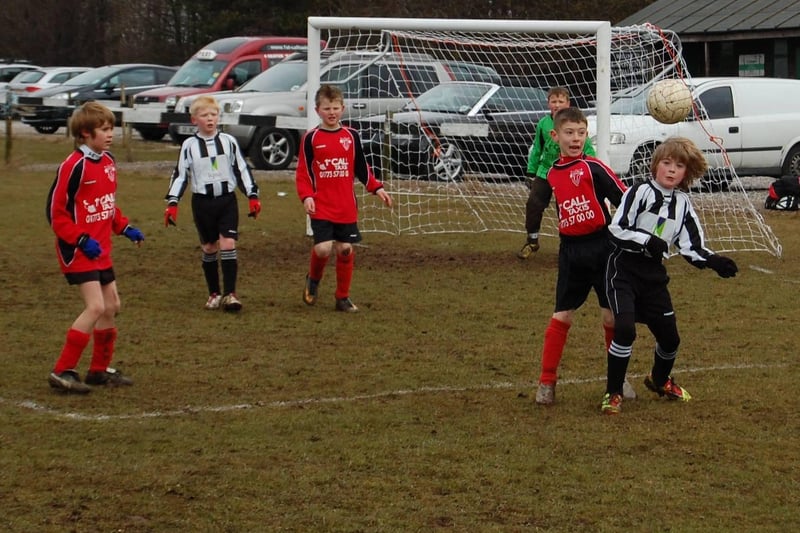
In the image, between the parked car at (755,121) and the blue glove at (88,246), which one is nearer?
the blue glove at (88,246)

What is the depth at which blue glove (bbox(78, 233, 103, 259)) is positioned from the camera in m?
6.93

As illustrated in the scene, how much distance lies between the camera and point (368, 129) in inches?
674

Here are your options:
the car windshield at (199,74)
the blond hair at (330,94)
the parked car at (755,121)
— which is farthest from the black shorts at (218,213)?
the car windshield at (199,74)

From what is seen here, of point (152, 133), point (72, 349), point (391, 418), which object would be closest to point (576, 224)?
point (391, 418)

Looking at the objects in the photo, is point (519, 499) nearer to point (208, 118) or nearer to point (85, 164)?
point (85, 164)

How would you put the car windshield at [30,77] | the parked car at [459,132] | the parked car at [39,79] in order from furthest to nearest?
the car windshield at [30,77], the parked car at [39,79], the parked car at [459,132]

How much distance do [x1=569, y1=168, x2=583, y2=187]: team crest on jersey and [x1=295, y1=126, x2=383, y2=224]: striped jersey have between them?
10.6ft

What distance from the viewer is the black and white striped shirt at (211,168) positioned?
9602mm

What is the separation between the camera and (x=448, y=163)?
1680 centimetres

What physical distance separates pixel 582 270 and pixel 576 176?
1.65 ft

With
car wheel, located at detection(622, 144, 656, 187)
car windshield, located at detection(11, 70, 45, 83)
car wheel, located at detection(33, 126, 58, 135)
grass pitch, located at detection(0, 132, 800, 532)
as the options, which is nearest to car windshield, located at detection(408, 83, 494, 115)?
car wheel, located at detection(622, 144, 656, 187)

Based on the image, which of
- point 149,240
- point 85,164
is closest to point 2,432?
point 85,164

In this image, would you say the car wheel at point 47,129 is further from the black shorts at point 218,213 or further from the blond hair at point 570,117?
the blond hair at point 570,117

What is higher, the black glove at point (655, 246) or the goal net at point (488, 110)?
the goal net at point (488, 110)
